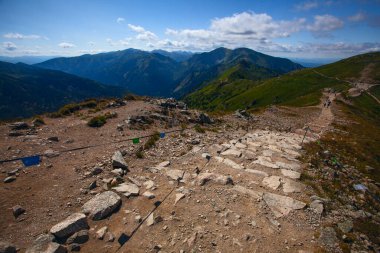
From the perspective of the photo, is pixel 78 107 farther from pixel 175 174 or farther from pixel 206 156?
pixel 175 174

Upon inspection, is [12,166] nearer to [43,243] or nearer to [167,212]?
[43,243]

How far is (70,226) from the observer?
35.0 feet

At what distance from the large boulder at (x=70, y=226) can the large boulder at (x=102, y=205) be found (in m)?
0.58

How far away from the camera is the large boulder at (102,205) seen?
11797 mm

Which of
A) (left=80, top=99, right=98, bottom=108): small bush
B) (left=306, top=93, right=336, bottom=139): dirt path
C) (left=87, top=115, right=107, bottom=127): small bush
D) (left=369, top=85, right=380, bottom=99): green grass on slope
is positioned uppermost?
(left=80, top=99, right=98, bottom=108): small bush

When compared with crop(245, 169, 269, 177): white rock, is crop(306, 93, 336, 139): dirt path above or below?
below

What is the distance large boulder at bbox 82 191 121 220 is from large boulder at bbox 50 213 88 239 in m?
0.58

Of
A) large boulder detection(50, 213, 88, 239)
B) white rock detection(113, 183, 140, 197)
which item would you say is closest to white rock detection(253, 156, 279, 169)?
white rock detection(113, 183, 140, 197)

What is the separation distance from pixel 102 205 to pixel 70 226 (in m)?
1.85

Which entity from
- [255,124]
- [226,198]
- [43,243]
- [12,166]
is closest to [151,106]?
[255,124]

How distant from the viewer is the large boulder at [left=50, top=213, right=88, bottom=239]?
1037cm

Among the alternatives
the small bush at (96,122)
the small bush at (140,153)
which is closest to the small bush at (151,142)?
the small bush at (140,153)

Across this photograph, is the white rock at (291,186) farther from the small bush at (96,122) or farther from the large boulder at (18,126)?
the large boulder at (18,126)

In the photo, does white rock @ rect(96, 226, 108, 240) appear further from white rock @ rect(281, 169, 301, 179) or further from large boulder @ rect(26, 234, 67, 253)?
white rock @ rect(281, 169, 301, 179)
